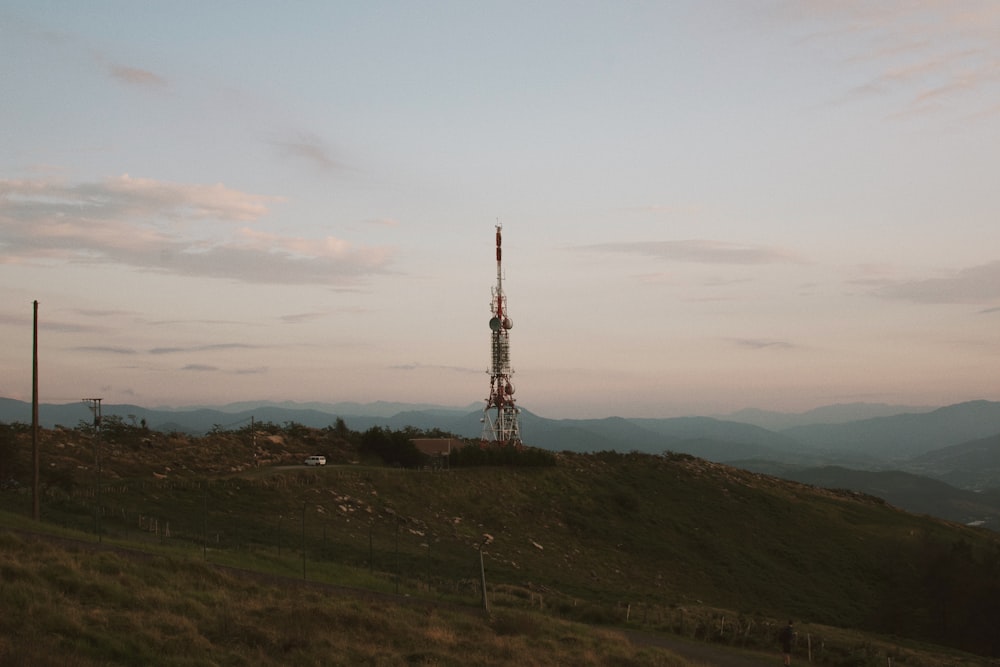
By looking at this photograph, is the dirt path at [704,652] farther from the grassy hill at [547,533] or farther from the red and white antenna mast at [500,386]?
the red and white antenna mast at [500,386]

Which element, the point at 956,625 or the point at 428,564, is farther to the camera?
the point at 956,625

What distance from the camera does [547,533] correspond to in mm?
65500

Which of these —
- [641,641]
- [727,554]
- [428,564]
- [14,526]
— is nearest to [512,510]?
[727,554]

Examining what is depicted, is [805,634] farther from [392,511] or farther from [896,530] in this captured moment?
[896,530]

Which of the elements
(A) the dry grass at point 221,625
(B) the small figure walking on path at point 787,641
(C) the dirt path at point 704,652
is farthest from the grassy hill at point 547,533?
(A) the dry grass at point 221,625

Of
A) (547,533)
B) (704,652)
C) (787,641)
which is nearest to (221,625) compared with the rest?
(704,652)

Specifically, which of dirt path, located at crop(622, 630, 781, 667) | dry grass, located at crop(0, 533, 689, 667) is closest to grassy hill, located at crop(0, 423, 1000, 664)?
dirt path, located at crop(622, 630, 781, 667)

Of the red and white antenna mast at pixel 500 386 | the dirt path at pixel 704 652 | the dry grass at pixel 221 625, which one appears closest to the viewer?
the dry grass at pixel 221 625

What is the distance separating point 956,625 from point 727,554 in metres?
17.6

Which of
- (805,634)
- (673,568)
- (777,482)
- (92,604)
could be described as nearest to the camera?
(92,604)

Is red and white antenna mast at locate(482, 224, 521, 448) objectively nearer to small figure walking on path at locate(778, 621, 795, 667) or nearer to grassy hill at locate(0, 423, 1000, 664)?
grassy hill at locate(0, 423, 1000, 664)

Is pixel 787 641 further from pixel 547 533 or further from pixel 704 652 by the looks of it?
pixel 547 533

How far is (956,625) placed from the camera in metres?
59.1

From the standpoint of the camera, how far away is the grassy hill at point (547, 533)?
137 feet
